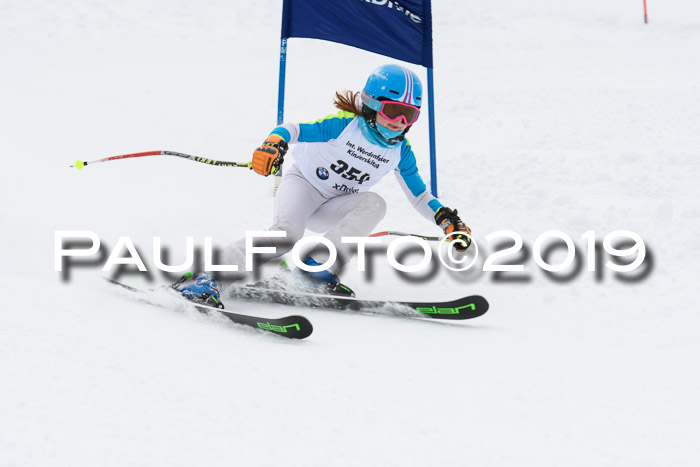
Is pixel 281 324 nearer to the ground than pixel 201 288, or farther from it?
nearer to the ground

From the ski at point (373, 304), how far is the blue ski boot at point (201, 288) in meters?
0.34

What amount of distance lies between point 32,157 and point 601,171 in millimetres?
5888

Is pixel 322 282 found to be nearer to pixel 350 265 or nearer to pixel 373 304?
pixel 373 304

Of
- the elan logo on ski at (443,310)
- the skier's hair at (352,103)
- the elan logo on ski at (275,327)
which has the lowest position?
the elan logo on ski at (275,327)

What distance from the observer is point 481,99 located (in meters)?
8.44

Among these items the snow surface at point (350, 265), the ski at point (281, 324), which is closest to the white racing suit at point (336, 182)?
the snow surface at point (350, 265)

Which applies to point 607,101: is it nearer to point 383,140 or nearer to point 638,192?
point 638,192

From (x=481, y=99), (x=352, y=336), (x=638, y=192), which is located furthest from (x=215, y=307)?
(x=481, y=99)

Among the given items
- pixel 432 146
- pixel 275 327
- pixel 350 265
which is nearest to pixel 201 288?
pixel 275 327

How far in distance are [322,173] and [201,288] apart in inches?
43.1

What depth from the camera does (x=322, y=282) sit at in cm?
367

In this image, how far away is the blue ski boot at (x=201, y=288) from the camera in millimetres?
3168

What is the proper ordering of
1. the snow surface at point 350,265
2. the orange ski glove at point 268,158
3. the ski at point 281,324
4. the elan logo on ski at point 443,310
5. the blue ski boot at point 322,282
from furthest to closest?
the blue ski boot at point 322,282 < the orange ski glove at point 268,158 < the elan logo on ski at point 443,310 < the ski at point 281,324 < the snow surface at point 350,265

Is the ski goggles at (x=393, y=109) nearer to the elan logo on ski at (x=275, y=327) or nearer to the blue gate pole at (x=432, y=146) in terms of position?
the elan logo on ski at (x=275, y=327)
